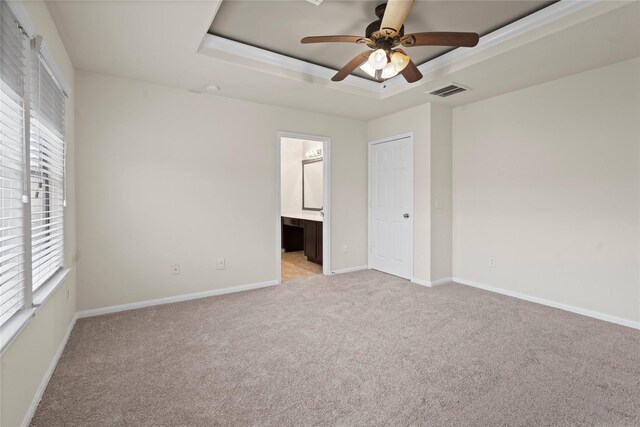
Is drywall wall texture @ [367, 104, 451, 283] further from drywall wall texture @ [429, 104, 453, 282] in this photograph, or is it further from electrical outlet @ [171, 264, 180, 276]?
electrical outlet @ [171, 264, 180, 276]

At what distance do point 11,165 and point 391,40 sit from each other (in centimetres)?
236

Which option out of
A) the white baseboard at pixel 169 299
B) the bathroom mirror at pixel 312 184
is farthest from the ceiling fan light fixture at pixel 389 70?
the bathroom mirror at pixel 312 184

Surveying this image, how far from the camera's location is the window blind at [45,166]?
1.90m

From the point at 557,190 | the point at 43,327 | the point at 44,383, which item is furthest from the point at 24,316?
the point at 557,190

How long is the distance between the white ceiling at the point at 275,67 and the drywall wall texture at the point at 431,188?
0.28 metres

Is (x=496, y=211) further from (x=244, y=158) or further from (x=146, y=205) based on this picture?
(x=146, y=205)

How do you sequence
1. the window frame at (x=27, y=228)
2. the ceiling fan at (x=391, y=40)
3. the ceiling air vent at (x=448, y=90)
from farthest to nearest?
the ceiling air vent at (x=448, y=90) → the ceiling fan at (x=391, y=40) → the window frame at (x=27, y=228)

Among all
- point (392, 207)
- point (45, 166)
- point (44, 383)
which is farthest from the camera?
point (392, 207)

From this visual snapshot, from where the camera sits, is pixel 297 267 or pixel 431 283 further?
pixel 297 267

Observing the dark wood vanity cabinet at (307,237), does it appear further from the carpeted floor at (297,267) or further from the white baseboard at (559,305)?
the white baseboard at (559,305)

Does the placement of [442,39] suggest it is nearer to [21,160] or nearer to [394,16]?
[394,16]

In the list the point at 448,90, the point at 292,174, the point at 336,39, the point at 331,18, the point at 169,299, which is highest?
the point at 331,18

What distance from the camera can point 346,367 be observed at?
2242 millimetres

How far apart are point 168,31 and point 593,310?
4.51 meters
